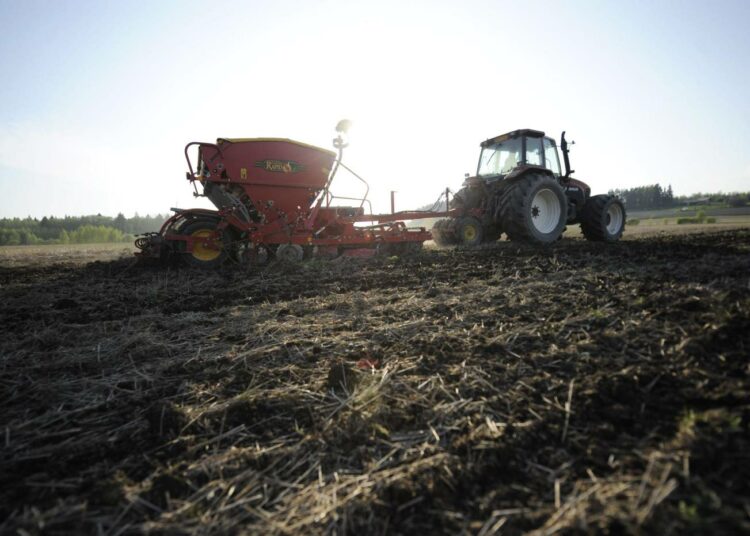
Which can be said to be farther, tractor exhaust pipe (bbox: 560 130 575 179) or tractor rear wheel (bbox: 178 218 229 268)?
tractor exhaust pipe (bbox: 560 130 575 179)

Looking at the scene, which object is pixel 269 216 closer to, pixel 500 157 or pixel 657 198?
pixel 500 157

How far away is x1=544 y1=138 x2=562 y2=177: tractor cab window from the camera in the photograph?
28.5 feet

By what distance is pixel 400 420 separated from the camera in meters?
1.48

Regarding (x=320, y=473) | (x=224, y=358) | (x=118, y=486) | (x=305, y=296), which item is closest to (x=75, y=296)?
(x=305, y=296)

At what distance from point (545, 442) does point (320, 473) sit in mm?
739

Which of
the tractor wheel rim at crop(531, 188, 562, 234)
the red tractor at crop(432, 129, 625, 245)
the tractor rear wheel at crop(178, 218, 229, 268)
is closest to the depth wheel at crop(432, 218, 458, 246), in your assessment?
the red tractor at crop(432, 129, 625, 245)

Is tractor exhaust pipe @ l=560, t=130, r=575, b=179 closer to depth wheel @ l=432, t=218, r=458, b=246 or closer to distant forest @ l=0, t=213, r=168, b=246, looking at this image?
depth wheel @ l=432, t=218, r=458, b=246

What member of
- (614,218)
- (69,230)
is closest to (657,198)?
(614,218)

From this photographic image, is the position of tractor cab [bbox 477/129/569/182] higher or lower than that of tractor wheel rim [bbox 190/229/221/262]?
higher

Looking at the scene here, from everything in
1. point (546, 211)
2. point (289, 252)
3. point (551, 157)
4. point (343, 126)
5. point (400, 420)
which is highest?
point (343, 126)

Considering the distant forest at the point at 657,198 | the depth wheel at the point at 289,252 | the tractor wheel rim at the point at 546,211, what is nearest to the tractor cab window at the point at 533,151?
the tractor wheel rim at the point at 546,211

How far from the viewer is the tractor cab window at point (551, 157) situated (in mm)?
8688

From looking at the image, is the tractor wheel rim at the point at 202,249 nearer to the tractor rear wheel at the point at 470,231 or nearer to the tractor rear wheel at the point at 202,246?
the tractor rear wheel at the point at 202,246

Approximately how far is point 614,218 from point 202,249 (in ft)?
30.8
